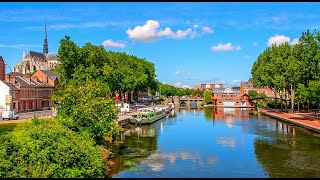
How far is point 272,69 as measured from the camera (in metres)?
89.4

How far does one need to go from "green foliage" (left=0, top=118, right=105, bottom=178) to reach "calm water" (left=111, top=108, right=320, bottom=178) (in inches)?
169

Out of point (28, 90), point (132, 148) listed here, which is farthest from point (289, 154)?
point (28, 90)

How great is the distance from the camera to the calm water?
1231 inches

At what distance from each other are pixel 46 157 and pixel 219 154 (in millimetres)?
18982

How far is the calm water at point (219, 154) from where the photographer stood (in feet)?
103

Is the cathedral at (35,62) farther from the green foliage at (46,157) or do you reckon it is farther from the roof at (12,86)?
the green foliage at (46,157)

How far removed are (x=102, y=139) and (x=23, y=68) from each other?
471 ft

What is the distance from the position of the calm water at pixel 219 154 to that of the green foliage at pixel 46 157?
4.30 metres

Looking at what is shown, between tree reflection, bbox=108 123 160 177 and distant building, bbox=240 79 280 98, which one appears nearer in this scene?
tree reflection, bbox=108 123 160 177

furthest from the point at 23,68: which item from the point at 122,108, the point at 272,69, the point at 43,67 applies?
the point at 272,69

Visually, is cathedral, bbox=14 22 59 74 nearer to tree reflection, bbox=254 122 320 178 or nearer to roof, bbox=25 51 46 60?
roof, bbox=25 51 46 60

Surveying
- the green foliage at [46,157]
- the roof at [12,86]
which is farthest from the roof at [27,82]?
the green foliage at [46,157]

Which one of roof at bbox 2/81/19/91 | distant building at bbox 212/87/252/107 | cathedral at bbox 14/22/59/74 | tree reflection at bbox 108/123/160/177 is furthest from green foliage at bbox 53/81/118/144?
cathedral at bbox 14/22/59/74

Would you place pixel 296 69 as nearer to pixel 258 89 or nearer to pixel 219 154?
pixel 219 154
